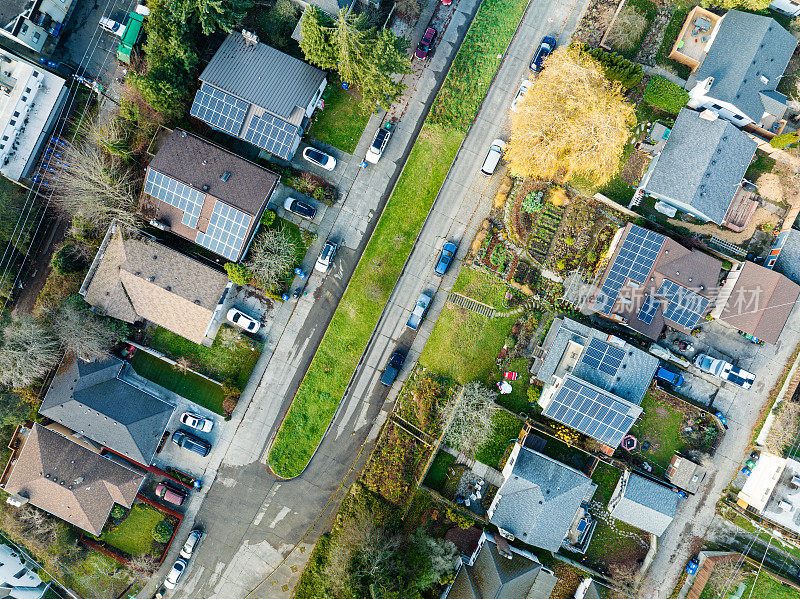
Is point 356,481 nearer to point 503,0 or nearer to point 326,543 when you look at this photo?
point 326,543

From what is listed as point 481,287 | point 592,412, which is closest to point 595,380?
point 592,412

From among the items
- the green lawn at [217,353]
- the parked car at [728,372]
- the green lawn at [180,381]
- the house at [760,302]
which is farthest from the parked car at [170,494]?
the house at [760,302]

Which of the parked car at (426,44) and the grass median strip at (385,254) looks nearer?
the parked car at (426,44)

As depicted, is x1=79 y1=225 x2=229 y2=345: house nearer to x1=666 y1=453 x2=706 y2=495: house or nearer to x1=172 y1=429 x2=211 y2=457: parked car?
x1=172 y1=429 x2=211 y2=457: parked car

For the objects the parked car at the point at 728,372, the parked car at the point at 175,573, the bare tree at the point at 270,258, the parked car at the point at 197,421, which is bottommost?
the parked car at the point at 175,573

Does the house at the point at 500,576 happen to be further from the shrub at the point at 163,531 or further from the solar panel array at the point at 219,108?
the solar panel array at the point at 219,108

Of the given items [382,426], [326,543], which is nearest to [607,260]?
[382,426]

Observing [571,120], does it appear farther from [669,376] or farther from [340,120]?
[669,376]
